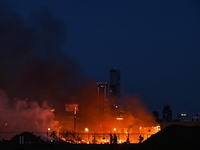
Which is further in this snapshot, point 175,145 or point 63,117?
point 63,117

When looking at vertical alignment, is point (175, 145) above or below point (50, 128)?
above

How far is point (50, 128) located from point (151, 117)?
3995 cm

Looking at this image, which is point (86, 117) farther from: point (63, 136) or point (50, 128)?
point (63, 136)

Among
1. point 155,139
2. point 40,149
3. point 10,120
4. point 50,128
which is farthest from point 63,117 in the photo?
point 155,139

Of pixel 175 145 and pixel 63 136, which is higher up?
pixel 175 145

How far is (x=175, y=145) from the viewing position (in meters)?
23.7

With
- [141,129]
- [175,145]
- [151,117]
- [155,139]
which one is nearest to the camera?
[175,145]

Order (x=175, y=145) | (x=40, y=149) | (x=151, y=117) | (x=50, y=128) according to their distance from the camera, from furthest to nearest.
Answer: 1. (x=151, y=117)
2. (x=50, y=128)
3. (x=40, y=149)
4. (x=175, y=145)

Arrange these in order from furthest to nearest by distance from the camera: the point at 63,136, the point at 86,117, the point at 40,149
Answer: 1. the point at 86,117
2. the point at 63,136
3. the point at 40,149

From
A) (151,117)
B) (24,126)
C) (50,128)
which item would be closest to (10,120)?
(24,126)

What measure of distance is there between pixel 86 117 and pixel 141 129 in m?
46.7

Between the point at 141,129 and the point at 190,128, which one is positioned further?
the point at 141,129

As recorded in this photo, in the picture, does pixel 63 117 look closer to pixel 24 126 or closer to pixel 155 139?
pixel 24 126

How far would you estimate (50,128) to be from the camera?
8269 centimetres
